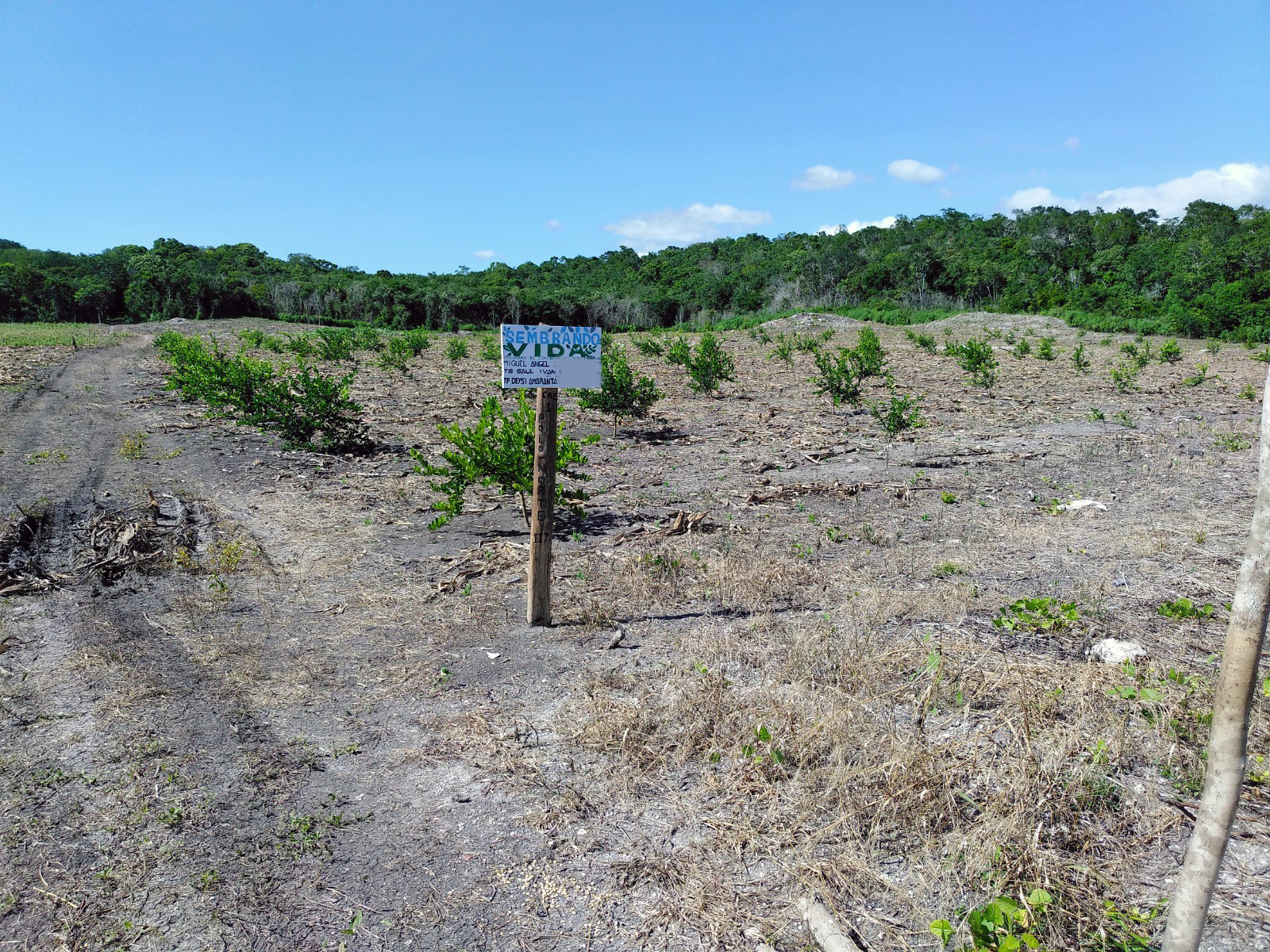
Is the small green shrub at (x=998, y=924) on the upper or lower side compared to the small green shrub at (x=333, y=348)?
lower

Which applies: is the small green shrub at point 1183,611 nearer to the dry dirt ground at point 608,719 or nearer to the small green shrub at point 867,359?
the dry dirt ground at point 608,719

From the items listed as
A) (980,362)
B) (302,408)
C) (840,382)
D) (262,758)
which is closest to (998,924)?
(262,758)

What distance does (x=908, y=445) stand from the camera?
460 inches

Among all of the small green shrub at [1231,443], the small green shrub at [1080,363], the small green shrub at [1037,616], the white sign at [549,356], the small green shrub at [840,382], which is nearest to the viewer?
the small green shrub at [1037,616]

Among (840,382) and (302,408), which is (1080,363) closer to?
(840,382)

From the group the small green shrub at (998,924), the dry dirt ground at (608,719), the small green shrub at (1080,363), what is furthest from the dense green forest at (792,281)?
the small green shrub at (998,924)

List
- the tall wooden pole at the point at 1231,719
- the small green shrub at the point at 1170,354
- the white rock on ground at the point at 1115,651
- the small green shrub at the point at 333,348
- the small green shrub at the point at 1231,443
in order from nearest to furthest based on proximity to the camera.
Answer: the tall wooden pole at the point at 1231,719 < the white rock on ground at the point at 1115,651 < the small green shrub at the point at 1231,443 < the small green shrub at the point at 1170,354 < the small green shrub at the point at 333,348

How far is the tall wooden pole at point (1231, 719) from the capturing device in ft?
5.32

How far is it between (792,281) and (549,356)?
245 ft

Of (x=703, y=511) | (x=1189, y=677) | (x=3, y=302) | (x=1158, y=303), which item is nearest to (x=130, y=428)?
(x=703, y=511)

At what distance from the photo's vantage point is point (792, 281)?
2972 inches

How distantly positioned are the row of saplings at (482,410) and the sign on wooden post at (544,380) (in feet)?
5.51

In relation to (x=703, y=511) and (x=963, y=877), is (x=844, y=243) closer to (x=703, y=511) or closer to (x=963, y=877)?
(x=703, y=511)

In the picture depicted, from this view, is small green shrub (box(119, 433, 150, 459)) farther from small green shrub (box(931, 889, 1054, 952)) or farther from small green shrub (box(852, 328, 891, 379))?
small green shrub (box(852, 328, 891, 379))
